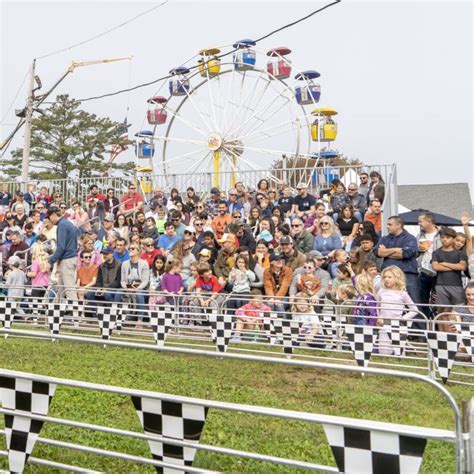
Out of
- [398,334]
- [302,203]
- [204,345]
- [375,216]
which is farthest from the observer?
[302,203]

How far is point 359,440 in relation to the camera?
273 centimetres

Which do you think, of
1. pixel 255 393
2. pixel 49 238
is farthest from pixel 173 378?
pixel 49 238

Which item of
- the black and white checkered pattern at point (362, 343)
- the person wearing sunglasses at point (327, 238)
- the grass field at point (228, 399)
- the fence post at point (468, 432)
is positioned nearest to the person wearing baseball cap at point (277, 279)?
the person wearing sunglasses at point (327, 238)

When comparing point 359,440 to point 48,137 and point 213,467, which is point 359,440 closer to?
point 213,467

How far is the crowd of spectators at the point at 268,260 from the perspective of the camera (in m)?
9.05

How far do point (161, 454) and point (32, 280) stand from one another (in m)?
10.1

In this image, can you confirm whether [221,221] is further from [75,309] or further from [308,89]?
[308,89]

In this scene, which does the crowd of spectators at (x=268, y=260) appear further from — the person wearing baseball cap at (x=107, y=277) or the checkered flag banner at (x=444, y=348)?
the checkered flag banner at (x=444, y=348)

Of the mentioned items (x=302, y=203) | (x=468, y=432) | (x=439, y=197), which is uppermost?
(x=439, y=197)

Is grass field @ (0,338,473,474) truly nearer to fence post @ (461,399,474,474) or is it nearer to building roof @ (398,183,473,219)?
fence post @ (461,399,474,474)

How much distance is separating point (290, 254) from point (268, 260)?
1.68 ft

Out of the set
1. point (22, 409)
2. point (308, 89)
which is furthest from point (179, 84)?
point (22, 409)

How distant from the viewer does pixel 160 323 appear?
9711 mm

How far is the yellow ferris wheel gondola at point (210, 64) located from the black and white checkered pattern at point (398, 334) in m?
20.3
